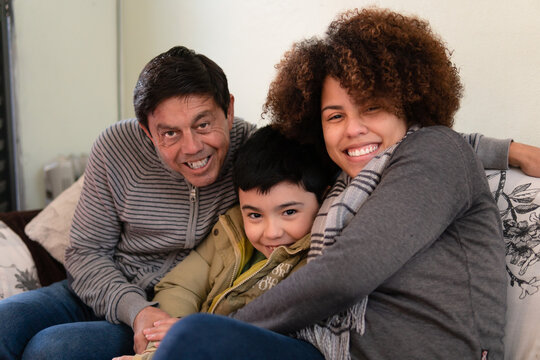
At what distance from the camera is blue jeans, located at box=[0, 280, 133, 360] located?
1.24 meters

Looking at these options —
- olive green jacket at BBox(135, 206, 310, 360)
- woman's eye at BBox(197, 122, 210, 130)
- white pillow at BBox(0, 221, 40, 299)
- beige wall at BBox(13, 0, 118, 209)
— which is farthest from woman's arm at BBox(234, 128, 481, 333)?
beige wall at BBox(13, 0, 118, 209)

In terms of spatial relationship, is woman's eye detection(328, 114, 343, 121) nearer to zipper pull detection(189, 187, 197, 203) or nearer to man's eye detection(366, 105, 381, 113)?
man's eye detection(366, 105, 381, 113)

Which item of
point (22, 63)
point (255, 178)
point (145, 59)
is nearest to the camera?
point (255, 178)

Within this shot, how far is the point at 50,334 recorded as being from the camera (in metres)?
1.26

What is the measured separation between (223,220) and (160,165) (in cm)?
27

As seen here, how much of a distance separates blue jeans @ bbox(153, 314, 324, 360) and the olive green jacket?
33cm

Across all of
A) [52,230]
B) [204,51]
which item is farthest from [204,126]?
[204,51]

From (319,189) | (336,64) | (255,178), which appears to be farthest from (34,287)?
(336,64)

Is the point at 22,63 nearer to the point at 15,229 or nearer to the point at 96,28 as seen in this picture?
the point at 96,28

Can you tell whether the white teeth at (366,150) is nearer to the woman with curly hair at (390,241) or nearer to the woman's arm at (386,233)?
the woman with curly hair at (390,241)

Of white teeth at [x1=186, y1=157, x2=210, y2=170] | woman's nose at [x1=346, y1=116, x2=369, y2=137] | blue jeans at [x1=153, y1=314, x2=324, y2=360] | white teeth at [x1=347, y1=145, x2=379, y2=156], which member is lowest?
blue jeans at [x1=153, y1=314, x2=324, y2=360]

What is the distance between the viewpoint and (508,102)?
144 centimetres

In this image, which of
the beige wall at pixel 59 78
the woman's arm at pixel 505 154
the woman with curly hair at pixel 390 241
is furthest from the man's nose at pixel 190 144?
the beige wall at pixel 59 78

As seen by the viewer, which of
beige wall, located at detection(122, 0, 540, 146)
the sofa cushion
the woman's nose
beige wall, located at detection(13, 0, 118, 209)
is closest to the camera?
the woman's nose
